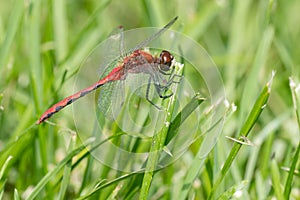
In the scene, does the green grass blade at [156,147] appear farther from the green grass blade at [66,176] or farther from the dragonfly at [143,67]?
the green grass blade at [66,176]

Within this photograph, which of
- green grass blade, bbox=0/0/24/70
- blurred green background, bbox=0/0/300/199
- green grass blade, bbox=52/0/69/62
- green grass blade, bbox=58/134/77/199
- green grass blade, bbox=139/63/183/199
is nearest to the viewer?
green grass blade, bbox=139/63/183/199

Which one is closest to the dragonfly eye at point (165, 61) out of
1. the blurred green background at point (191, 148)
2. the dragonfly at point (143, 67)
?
the dragonfly at point (143, 67)

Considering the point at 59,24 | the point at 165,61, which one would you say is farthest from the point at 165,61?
the point at 59,24

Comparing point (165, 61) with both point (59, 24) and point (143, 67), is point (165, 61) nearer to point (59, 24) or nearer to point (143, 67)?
point (143, 67)

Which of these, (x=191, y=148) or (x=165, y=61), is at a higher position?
(x=165, y=61)

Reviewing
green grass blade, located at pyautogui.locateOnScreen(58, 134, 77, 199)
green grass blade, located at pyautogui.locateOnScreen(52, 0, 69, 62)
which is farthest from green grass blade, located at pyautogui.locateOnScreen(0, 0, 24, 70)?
green grass blade, located at pyautogui.locateOnScreen(58, 134, 77, 199)

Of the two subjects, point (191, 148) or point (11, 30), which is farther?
point (11, 30)

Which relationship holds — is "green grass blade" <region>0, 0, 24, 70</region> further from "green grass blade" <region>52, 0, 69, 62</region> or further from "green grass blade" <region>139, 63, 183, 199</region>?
"green grass blade" <region>139, 63, 183, 199</region>

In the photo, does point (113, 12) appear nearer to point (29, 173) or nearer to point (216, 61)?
point (216, 61)
